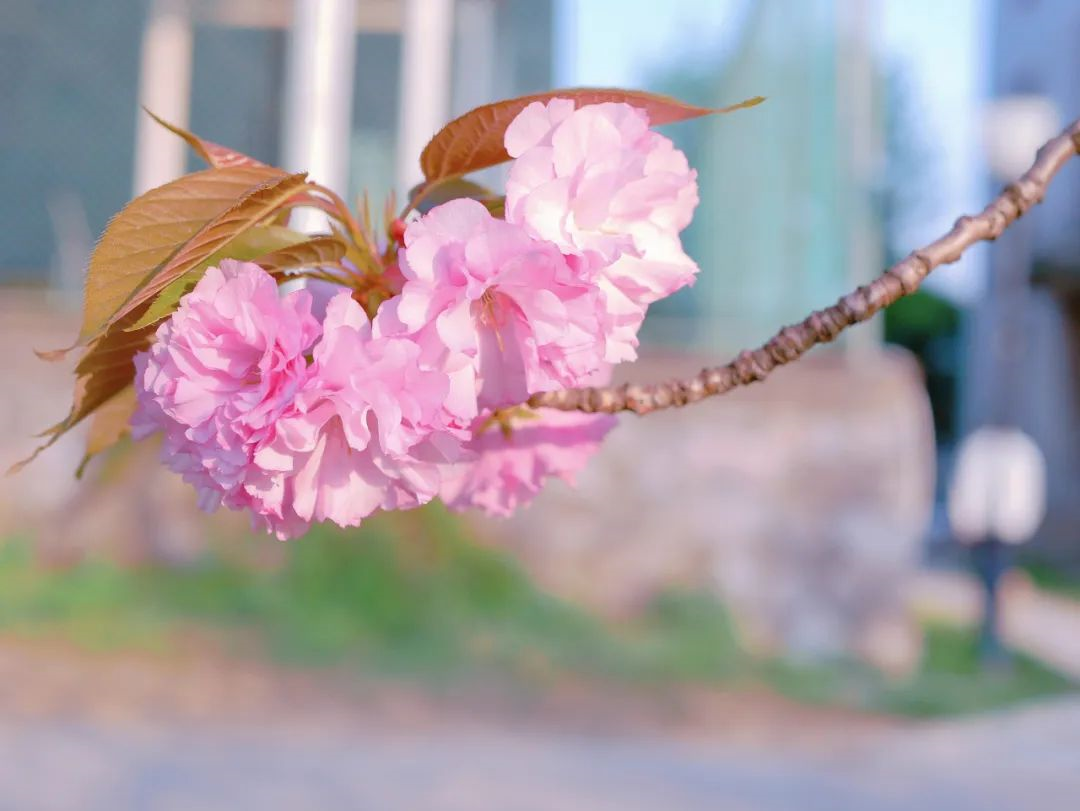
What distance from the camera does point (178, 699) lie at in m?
4.04

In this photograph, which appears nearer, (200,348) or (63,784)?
(200,348)

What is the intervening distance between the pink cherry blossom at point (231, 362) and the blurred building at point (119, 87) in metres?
5.00

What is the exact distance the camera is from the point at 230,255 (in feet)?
1.83

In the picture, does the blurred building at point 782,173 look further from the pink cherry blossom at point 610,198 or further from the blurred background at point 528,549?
the pink cherry blossom at point 610,198

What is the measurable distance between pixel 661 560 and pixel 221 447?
4.39 metres

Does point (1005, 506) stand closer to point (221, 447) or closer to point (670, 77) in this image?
point (670, 77)

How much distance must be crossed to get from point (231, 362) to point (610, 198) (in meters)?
0.18

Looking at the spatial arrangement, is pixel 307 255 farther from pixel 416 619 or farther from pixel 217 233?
pixel 416 619

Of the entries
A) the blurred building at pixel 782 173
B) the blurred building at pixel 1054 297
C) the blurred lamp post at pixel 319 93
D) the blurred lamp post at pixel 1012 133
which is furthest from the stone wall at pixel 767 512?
the blurred building at pixel 1054 297

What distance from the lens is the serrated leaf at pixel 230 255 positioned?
0.52 m

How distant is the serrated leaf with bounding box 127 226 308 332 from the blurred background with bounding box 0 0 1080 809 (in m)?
2.76

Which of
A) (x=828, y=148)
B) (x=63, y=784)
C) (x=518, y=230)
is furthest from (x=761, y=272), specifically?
(x=518, y=230)

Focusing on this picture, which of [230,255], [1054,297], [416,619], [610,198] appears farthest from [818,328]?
[1054,297]

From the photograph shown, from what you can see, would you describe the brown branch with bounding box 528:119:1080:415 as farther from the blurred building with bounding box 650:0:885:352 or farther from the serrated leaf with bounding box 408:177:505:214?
the blurred building with bounding box 650:0:885:352
